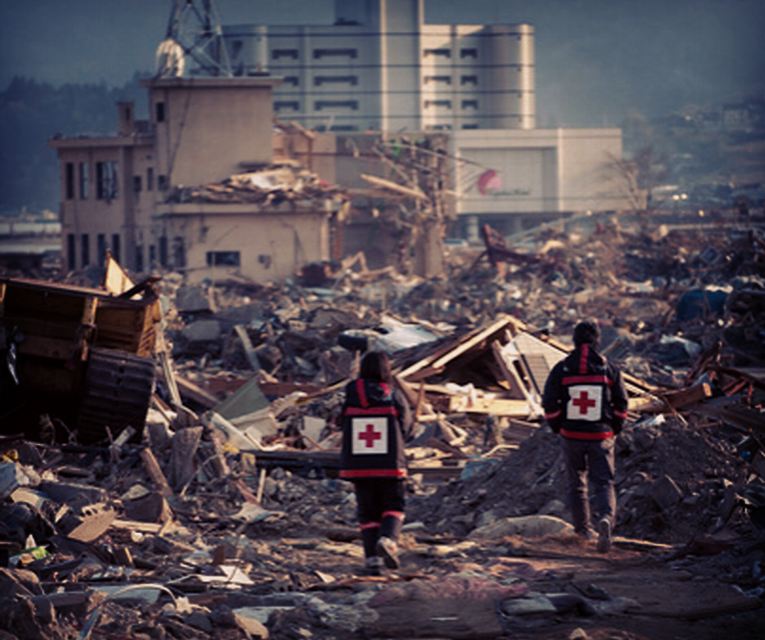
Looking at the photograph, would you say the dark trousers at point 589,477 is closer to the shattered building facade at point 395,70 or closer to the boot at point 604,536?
the boot at point 604,536

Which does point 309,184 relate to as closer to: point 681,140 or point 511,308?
point 511,308

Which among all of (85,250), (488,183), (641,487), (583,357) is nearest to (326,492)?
(641,487)

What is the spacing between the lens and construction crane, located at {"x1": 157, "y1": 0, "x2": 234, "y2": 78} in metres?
60.5

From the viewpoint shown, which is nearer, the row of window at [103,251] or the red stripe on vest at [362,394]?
the red stripe on vest at [362,394]

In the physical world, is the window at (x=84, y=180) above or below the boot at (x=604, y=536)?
above

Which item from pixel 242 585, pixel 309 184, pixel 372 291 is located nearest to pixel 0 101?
pixel 309 184

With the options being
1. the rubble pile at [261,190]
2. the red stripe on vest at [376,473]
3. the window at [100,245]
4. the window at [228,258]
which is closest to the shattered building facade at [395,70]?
the window at [100,245]

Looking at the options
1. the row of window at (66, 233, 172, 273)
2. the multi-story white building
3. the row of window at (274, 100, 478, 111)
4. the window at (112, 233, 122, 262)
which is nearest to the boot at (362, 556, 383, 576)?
the row of window at (66, 233, 172, 273)

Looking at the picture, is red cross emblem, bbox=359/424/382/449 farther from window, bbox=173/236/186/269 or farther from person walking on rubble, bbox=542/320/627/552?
window, bbox=173/236/186/269

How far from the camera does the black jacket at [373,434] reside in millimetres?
9805

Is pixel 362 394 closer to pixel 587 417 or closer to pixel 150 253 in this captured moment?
pixel 587 417

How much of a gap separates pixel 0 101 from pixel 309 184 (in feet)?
450

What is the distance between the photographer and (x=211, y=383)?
20.8m

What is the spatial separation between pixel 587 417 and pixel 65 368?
6.10m
